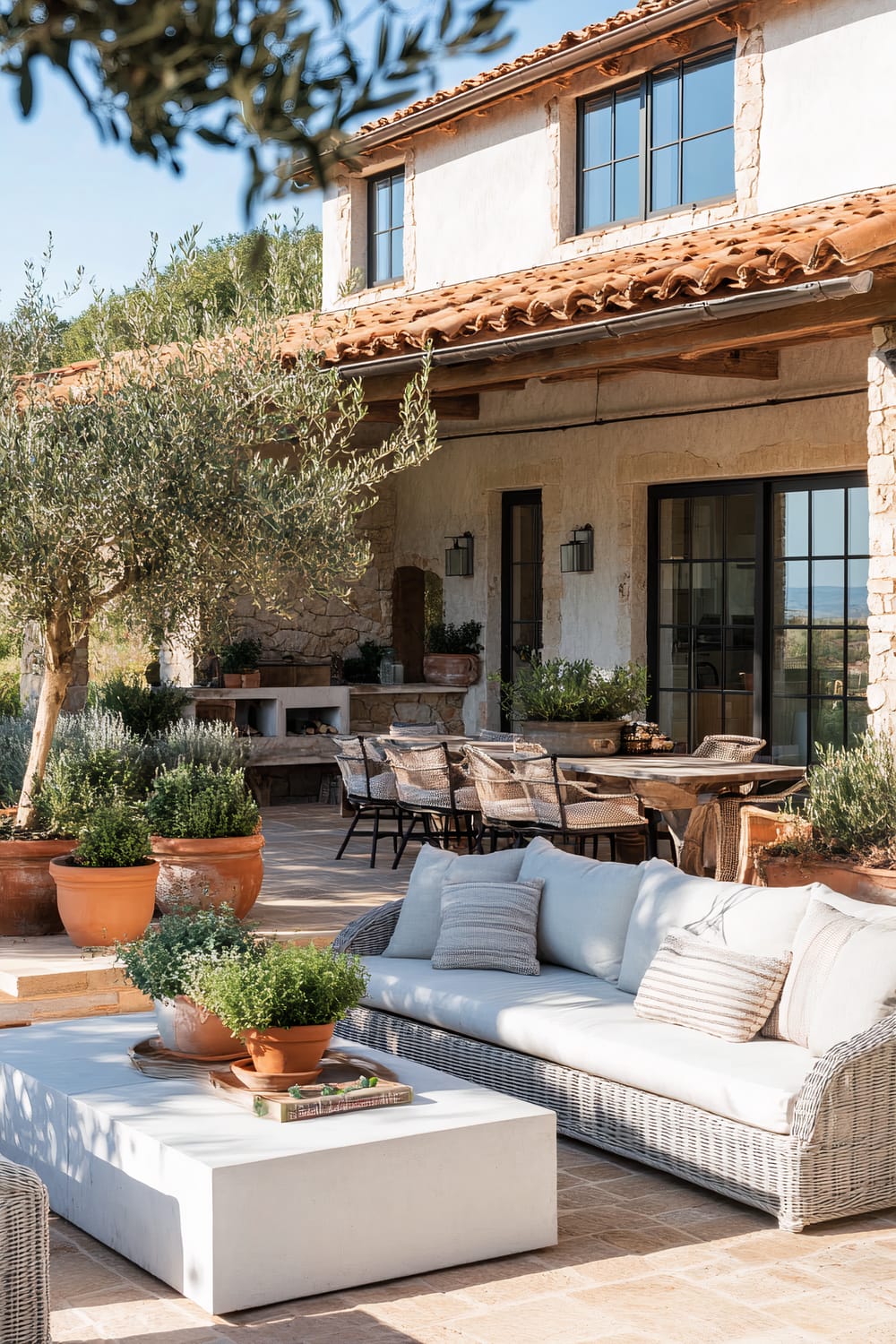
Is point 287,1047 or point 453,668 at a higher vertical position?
point 453,668

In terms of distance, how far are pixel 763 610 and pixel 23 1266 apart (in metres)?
7.58

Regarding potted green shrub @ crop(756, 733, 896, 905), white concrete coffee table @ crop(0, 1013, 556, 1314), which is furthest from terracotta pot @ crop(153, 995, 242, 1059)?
potted green shrub @ crop(756, 733, 896, 905)

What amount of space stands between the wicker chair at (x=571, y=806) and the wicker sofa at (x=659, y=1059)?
2.03 m

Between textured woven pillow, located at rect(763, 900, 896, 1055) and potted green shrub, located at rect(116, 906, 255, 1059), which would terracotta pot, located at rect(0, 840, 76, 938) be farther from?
textured woven pillow, located at rect(763, 900, 896, 1055)

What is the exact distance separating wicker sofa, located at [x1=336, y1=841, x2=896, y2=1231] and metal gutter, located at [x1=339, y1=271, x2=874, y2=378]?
2.62 metres

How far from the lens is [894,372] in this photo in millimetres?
6438

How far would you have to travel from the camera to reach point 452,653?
41.3 ft

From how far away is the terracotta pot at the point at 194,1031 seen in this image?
416cm

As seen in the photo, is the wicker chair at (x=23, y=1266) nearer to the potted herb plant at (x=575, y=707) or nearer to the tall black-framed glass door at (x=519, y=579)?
the potted herb plant at (x=575, y=707)

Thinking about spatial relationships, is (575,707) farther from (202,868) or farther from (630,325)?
(202,868)

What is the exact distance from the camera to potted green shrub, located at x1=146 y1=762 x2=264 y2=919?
6.53 meters

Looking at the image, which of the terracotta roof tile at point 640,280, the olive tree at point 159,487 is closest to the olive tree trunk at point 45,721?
the olive tree at point 159,487

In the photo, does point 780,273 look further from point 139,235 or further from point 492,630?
point 492,630

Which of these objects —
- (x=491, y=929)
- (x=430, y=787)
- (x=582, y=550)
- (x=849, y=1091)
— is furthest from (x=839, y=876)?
(x=582, y=550)
